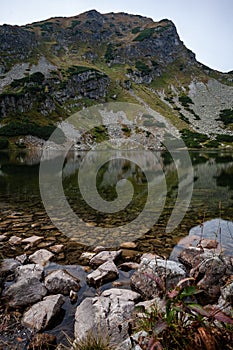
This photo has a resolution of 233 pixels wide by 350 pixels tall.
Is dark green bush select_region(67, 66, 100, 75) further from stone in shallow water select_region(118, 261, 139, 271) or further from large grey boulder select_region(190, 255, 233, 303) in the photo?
large grey boulder select_region(190, 255, 233, 303)

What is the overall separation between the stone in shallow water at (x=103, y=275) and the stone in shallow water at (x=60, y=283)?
461mm

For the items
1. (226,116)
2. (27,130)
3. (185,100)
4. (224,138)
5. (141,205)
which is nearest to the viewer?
(141,205)

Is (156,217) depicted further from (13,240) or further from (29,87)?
(29,87)

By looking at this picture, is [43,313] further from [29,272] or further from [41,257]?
[41,257]

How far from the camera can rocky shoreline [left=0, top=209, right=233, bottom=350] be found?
522cm

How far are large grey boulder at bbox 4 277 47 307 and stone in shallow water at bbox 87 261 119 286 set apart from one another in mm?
1349

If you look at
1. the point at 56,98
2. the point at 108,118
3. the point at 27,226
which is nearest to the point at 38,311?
the point at 27,226

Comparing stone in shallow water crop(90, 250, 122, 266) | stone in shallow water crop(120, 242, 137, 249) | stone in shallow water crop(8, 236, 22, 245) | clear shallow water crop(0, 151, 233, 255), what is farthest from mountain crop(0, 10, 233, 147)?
stone in shallow water crop(90, 250, 122, 266)

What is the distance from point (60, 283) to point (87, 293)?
2.49 ft

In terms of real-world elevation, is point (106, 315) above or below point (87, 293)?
above

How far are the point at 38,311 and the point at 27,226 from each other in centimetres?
763

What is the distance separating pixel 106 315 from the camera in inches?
→ 213

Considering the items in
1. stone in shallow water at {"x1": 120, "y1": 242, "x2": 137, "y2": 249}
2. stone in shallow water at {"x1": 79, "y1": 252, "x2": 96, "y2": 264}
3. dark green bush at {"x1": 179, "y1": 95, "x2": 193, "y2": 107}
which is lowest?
stone in shallow water at {"x1": 120, "y1": 242, "x2": 137, "y2": 249}

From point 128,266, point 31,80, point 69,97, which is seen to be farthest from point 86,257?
point 69,97
